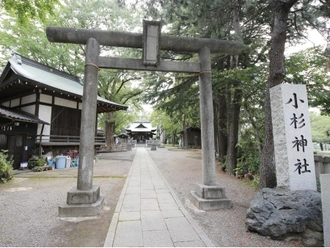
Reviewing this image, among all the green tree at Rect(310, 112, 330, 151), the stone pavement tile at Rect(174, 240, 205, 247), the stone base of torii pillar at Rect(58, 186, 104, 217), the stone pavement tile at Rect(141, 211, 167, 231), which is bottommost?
the stone pavement tile at Rect(174, 240, 205, 247)

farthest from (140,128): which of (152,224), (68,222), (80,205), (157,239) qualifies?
(157,239)

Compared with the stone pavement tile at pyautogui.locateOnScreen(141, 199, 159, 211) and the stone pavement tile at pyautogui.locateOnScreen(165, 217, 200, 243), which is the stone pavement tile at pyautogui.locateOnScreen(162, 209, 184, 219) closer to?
the stone pavement tile at pyautogui.locateOnScreen(165, 217, 200, 243)

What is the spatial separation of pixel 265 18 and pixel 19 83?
12.4 m

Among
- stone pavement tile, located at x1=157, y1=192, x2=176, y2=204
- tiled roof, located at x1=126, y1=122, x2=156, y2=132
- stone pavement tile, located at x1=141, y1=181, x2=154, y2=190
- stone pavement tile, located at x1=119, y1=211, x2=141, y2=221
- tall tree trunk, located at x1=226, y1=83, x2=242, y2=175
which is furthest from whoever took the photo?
tiled roof, located at x1=126, y1=122, x2=156, y2=132

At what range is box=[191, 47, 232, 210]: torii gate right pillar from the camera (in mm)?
4668

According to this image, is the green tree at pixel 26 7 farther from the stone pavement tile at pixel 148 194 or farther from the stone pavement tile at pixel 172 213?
the stone pavement tile at pixel 172 213

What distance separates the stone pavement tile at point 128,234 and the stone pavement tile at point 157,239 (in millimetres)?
101

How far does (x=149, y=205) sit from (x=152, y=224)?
3.91 feet

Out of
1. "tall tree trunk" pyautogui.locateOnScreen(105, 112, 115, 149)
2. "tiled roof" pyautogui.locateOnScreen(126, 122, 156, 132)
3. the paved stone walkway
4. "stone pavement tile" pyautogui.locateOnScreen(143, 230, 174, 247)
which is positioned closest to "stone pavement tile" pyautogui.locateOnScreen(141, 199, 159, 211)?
the paved stone walkway

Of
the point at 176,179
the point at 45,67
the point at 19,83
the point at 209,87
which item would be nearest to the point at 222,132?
the point at 176,179

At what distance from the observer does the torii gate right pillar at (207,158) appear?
467cm

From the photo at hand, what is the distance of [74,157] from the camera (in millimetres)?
12852

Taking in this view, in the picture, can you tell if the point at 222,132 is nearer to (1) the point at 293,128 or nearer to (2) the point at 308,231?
(1) the point at 293,128

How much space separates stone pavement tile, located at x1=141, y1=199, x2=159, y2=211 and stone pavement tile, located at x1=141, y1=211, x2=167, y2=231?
0.28 m
